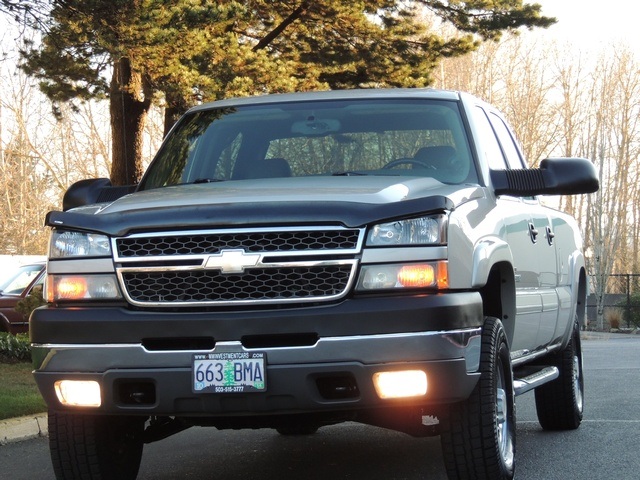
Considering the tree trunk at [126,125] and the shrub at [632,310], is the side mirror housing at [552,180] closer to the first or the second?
the tree trunk at [126,125]

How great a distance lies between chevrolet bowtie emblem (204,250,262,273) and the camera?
16.4 feet

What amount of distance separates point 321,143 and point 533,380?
1844mm

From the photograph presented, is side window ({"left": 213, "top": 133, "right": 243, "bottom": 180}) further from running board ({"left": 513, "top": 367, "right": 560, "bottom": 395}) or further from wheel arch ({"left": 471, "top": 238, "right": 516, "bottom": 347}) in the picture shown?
running board ({"left": 513, "top": 367, "right": 560, "bottom": 395})

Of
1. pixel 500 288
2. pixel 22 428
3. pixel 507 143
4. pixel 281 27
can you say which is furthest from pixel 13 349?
pixel 500 288

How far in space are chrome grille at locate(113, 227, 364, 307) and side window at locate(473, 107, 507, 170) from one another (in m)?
1.78

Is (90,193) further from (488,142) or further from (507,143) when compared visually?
(507,143)

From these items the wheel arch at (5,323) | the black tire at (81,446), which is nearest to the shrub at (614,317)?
the wheel arch at (5,323)

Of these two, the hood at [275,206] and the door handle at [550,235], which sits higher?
the hood at [275,206]

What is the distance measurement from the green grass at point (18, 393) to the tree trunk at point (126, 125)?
443 cm

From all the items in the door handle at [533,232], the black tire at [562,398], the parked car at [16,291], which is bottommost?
the parked car at [16,291]

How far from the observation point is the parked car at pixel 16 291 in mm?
21609

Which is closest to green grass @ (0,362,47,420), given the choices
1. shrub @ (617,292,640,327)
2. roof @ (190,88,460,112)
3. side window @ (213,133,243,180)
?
side window @ (213,133,243,180)

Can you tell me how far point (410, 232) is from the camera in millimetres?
5000

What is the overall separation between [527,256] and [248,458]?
2.20 m
